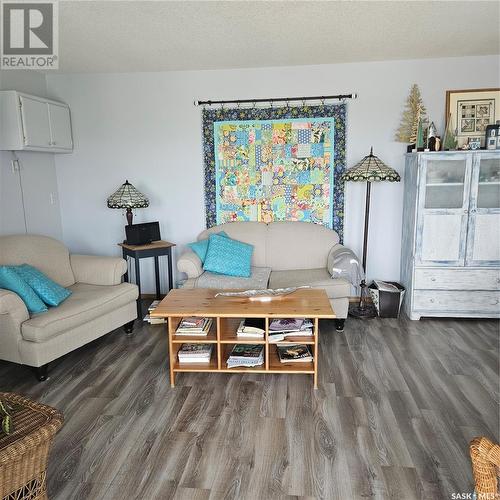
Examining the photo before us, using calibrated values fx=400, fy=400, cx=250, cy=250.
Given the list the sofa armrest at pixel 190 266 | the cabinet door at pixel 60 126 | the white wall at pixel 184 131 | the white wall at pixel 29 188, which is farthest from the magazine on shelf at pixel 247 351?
the cabinet door at pixel 60 126

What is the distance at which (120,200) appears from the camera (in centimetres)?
376

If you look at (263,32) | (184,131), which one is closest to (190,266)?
(184,131)

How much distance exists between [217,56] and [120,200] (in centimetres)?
157

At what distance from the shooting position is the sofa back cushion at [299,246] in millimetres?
3912

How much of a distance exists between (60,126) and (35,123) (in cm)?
40

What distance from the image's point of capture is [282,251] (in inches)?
155

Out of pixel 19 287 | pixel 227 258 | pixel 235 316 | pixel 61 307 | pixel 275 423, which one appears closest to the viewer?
pixel 275 423

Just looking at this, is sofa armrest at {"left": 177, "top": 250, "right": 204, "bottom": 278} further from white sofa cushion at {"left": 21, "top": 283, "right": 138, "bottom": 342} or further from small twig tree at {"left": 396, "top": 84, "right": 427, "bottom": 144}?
small twig tree at {"left": 396, "top": 84, "right": 427, "bottom": 144}

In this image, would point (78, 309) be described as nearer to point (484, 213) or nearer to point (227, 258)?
point (227, 258)

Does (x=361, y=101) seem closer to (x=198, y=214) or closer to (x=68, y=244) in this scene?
(x=198, y=214)

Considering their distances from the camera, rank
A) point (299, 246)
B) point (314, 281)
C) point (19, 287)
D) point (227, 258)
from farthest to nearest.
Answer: point (299, 246)
point (227, 258)
point (314, 281)
point (19, 287)

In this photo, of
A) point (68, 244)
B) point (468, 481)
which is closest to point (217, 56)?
point (68, 244)

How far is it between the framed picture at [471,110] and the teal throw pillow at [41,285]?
3.73 metres

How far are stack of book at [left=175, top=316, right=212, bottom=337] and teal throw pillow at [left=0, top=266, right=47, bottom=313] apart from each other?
38.5 inches
